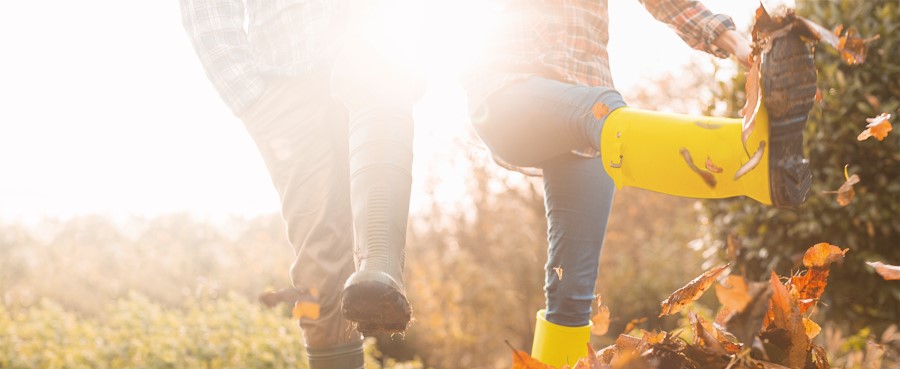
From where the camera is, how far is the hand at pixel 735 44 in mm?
1577

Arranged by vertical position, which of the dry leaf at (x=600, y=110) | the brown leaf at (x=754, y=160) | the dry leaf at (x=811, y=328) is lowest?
the dry leaf at (x=811, y=328)

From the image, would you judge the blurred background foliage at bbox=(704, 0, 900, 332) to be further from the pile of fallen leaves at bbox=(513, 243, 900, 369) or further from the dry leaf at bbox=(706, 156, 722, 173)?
the dry leaf at bbox=(706, 156, 722, 173)

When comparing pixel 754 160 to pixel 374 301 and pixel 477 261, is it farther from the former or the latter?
pixel 477 261

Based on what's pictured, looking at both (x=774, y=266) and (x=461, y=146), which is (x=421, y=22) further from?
(x=461, y=146)

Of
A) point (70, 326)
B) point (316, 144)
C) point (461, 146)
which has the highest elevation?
point (316, 144)

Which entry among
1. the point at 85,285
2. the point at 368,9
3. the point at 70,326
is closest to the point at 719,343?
the point at 368,9

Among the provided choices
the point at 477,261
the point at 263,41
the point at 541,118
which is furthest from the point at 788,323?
the point at 477,261

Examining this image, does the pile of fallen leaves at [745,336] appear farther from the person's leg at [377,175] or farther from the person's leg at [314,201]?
the person's leg at [314,201]

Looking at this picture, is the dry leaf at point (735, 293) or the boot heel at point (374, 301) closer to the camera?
the dry leaf at point (735, 293)

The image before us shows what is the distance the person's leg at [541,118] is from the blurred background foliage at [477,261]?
146 cm

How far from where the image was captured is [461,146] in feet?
24.2

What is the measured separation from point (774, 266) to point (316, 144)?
3130 mm

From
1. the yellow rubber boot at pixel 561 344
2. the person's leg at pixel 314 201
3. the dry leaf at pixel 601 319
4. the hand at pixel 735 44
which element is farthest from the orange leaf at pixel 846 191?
the person's leg at pixel 314 201

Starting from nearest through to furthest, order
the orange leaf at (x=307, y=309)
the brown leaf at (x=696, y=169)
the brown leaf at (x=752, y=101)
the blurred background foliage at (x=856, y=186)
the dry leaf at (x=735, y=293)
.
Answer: the dry leaf at (x=735, y=293) < the brown leaf at (x=752, y=101) < the brown leaf at (x=696, y=169) < the orange leaf at (x=307, y=309) < the blurred background foliage at (x=856, y=186)
